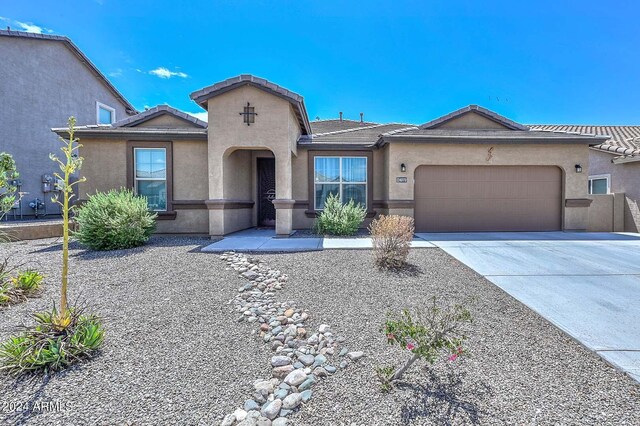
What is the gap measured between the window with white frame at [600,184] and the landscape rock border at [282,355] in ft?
46.8

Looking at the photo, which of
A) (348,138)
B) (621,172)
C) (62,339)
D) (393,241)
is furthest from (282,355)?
(621,172)

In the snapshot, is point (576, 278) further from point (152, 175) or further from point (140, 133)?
point (140, 133)

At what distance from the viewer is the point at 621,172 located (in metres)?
11.0

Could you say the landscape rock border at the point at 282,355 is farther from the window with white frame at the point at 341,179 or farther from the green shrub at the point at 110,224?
the window with white frame at the point at 341,179

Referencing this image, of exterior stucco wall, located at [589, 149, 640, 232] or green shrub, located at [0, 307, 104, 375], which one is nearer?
green shrub, located at [0, 307, 104, 375]

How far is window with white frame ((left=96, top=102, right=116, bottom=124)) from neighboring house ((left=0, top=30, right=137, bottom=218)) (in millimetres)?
900

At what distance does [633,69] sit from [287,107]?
16.1 meters

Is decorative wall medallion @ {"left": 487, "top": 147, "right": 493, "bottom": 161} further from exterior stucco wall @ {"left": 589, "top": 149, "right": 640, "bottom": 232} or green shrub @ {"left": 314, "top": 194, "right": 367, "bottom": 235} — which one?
exterior stucco wall @ {"left": 589, "top": 149, "right": 640, "bottom": 232}

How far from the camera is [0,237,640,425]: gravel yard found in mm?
2204

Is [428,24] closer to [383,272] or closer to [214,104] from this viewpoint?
[214,104]

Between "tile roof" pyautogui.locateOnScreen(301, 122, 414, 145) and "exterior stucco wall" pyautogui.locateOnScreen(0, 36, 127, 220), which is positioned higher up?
"exterior stucco wall" pyautogui.locateOnScreen(0, 36, 127, 220)

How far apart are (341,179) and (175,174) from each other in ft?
19.0

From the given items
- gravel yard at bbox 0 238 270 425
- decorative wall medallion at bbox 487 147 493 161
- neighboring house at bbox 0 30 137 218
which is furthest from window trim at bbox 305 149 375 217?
neighboring house at bbox 0 30 137 218

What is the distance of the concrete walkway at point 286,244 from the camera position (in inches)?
278
